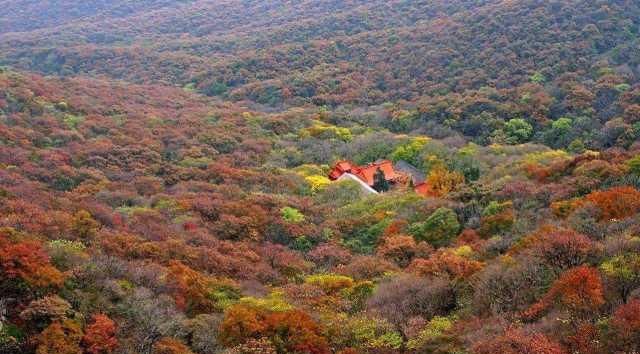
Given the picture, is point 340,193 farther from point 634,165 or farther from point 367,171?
point 634,165

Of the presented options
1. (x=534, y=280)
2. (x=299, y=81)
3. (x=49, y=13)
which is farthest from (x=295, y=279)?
(x=49, y=13)

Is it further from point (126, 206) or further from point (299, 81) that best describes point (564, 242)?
point (299, 81)

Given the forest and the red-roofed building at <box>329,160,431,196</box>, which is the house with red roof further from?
the forest

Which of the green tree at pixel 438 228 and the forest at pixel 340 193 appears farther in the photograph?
the green tree at pixel 438 228

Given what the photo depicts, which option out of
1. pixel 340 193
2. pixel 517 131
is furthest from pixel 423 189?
pixel 517 131

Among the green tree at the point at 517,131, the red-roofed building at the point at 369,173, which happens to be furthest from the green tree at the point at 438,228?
the green tree at the point at 517,131

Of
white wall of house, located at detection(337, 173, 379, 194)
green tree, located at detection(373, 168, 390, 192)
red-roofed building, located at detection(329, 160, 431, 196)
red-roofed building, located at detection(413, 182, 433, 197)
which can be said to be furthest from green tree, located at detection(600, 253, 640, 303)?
green tree, located at detection(373, 168, 390, 192)

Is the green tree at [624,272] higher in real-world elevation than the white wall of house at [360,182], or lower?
higher

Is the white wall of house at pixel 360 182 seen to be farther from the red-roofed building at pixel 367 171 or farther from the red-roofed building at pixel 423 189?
the red-roofed building at pixel 423 189

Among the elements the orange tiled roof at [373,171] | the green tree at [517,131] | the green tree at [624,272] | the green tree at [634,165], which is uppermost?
the green tree at [624,272]
